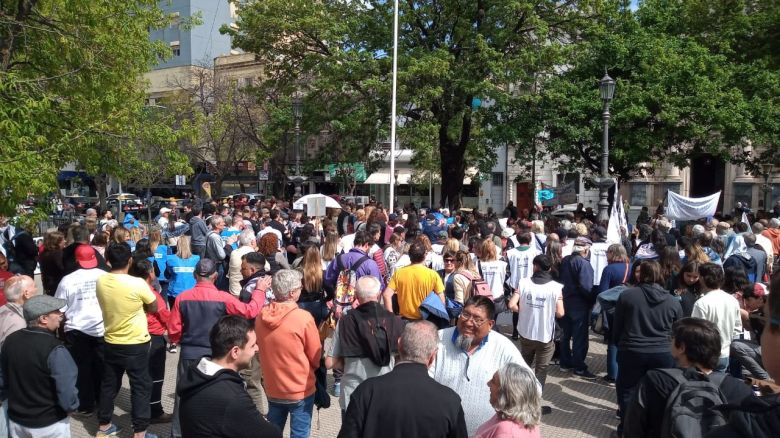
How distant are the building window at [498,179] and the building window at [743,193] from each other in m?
15.1

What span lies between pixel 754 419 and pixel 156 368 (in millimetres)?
5392

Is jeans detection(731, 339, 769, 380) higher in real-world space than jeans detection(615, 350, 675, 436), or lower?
higher

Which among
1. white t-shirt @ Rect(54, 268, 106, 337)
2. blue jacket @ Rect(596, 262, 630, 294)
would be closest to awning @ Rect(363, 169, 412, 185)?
blue jacket @ Rect(596, 262, 630, 294)

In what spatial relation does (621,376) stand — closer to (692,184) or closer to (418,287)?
(418,287)

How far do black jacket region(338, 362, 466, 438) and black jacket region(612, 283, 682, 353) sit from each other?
109 inches

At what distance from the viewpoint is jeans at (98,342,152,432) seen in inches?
211

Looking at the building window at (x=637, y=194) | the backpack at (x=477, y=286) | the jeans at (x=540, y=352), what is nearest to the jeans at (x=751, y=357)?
the jeans at (x=540, y=352)

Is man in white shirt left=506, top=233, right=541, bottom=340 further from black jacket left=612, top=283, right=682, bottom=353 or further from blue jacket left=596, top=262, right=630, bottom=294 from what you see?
black jacket left=612, top=283, right=682, bottom=353

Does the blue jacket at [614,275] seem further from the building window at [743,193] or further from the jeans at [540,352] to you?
the building window at [743,193]

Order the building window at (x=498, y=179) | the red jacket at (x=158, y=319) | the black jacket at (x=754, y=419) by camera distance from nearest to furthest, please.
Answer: the black jacket at (x=754, y=419)
the red jacket at (x=158, y=319)
the building window at (x=498, y=179)

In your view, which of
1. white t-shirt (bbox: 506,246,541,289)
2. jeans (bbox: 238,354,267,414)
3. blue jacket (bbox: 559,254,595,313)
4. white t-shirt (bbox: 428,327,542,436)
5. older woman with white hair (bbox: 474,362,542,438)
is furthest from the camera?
white t-shirt (bbox: 506,246,541,289)

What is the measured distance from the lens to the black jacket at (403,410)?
2906 millimetres

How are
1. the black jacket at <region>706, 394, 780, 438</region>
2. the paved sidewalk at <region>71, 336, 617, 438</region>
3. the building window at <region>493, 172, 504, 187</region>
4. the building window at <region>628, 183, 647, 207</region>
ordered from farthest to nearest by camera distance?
the building window at <region>493, 172, 504, 187</region> → the building window at <region>628, 183, 647, 207</region> → the paved sidewalk at <region>71, 336, 617, 438</region> → the black jacket at <region>706, 394, 780, 438</region>

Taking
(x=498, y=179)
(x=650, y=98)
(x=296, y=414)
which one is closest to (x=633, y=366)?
(x=296, y=414)
